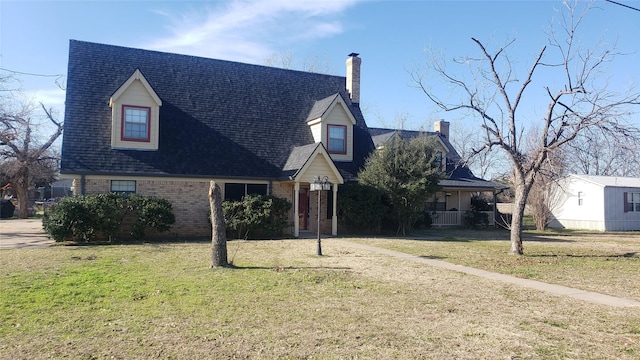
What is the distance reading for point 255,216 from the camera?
19375mm

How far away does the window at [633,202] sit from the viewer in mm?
34625

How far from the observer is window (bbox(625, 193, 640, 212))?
34.6 m

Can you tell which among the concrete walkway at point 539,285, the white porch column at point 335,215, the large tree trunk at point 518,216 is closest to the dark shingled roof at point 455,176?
the white porch column at point 335,215

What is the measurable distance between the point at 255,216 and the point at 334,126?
22.8ft

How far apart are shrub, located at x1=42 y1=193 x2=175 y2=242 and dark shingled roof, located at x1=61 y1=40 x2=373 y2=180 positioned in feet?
4.91

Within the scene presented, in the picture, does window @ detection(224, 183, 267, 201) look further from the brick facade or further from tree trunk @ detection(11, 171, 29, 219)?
tree trunk @ detection(11, 171, 29, 219)

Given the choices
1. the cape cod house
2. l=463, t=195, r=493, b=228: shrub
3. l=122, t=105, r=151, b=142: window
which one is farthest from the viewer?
l=463, t=195, r=493, b=228: shrub

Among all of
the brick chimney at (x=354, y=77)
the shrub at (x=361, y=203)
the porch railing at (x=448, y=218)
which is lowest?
the porch railing at (x=448, y=218)

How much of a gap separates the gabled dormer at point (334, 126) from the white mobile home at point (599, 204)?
1783 centimetres

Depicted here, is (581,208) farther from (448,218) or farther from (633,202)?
(448,218)

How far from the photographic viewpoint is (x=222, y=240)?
38.7 feet

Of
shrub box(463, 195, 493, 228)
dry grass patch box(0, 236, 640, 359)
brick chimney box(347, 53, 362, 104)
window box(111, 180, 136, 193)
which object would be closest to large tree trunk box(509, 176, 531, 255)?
dry grass patch box(0, 236, 640, 359)

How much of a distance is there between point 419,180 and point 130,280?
1479 centimetres

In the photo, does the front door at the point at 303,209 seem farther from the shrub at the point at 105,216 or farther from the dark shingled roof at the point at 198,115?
the shrub at the point at 105,216
